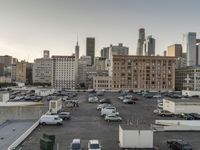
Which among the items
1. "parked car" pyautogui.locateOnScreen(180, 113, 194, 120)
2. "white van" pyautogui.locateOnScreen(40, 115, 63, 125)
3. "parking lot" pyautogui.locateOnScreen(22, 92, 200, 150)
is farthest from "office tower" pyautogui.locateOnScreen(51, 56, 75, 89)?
"white van" pyautogui.locateOnScreen(40, 115, 63, 125)

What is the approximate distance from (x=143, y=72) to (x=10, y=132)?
11687 cm

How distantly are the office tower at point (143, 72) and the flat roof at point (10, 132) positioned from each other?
106298 millimetres

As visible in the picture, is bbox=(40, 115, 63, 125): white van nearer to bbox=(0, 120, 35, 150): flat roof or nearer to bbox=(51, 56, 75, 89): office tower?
bbox=(0, 120, 35, 150): flat roof

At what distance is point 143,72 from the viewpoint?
5699 inches

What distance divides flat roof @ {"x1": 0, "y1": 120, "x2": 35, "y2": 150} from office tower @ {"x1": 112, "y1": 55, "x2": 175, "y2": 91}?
106 metres

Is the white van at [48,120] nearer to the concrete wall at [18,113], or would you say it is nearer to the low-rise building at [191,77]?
the concrete wall at [18,113]

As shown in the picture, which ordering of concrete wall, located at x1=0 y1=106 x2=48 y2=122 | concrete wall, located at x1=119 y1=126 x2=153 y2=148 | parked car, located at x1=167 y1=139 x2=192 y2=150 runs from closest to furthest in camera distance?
parked car, located at x1=167 y1=139 x2=192 y2=150 → concrete wall, located at x1=119 y1=126 x2=153 y2=148 → concrete wall, located at x1=0 y1=106 x2=48 y2=122

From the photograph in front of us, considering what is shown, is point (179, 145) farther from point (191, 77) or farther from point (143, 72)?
point (191, 77)

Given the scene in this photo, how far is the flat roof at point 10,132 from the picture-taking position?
27.3 meters

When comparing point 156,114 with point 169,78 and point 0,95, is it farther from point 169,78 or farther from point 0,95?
point 169,78

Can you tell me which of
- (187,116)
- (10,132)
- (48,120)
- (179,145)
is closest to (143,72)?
(187,116)

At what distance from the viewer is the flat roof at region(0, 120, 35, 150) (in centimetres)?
2730

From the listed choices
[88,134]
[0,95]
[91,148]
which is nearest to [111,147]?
[91,148]

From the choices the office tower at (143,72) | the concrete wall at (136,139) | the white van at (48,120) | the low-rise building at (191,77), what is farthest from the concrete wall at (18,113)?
the low-rise building at (191,77)
